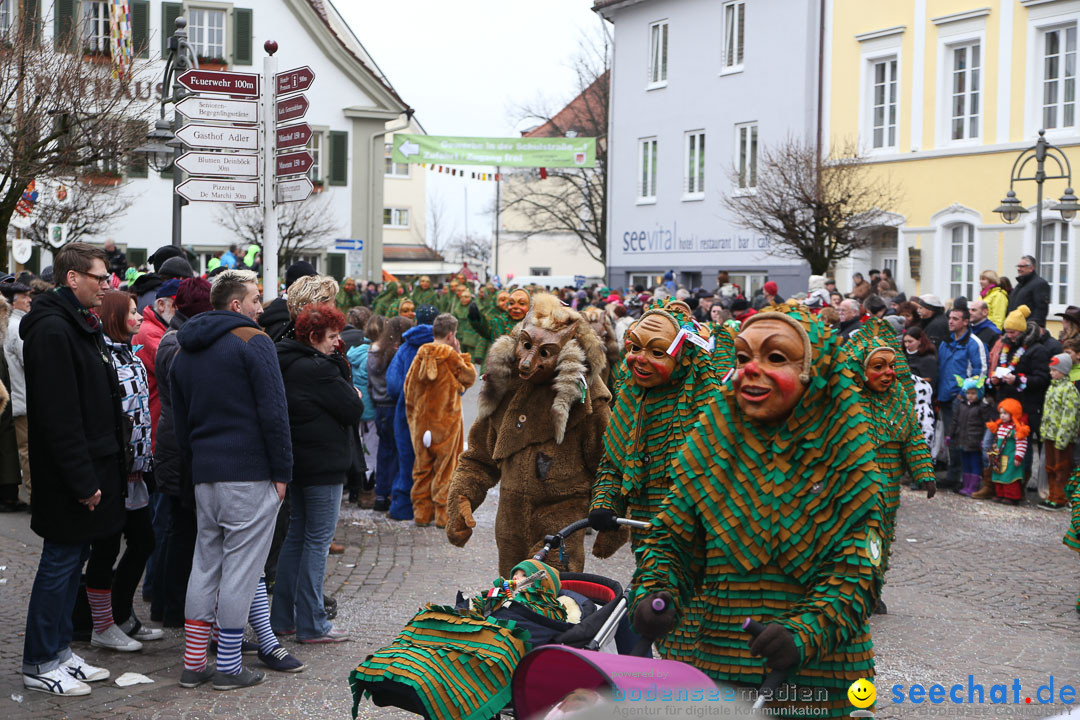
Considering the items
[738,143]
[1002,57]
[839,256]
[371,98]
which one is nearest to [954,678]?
[839,256]

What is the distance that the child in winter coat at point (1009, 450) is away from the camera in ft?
39.8

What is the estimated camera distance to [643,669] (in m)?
3.15

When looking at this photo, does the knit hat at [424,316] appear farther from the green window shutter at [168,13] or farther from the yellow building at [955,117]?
the green window shutter at [168,13]

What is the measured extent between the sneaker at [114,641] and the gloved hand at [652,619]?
3.91m

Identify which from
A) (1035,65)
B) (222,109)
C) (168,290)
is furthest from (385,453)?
(1035,65)

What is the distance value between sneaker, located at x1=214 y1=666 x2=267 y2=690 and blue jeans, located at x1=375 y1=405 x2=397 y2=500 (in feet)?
16.0

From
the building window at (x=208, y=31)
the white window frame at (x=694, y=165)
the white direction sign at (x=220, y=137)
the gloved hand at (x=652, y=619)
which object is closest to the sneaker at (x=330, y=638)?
the gloved hand at (x=652, y=619)

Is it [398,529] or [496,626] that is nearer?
[496,626]

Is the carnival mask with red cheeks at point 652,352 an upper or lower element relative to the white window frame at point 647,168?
lower

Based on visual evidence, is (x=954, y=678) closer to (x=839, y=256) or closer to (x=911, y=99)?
(x=839, y=256)

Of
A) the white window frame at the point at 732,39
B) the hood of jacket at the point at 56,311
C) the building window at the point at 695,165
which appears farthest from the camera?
the building window at the point at 695,165

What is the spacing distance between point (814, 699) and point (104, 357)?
4.00m

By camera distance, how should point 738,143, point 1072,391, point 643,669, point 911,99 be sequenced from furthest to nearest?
point 738,143
point 911,99
point 1072,391
point 643,669

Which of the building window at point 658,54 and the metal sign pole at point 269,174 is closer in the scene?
the metal sign pole at point 269,174
